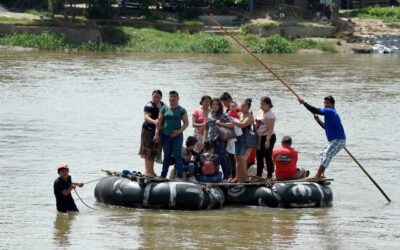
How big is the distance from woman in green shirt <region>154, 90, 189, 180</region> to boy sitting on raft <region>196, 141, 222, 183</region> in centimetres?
32

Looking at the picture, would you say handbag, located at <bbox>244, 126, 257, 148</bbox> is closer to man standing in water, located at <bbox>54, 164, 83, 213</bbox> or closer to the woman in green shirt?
the woman in green shirt

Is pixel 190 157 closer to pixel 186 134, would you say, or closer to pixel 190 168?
pixel 190 168

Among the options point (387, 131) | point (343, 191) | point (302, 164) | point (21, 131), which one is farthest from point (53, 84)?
point (343, 191)

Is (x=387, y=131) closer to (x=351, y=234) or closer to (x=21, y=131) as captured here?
(x=21, y=131)

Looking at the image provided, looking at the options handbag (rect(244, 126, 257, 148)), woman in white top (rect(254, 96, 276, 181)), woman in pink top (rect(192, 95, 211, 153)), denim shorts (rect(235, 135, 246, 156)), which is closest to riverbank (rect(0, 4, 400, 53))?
woman in pink top (rect(192, 95, 211, 153))

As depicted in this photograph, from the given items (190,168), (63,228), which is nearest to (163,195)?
(190,168)

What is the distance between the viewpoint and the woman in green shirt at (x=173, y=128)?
56.2 ft

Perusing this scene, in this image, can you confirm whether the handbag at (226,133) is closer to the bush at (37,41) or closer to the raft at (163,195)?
the raft at (163,195)

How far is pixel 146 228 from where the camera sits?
633 inches

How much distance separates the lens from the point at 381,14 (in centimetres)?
5900

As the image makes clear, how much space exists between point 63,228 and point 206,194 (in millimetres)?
2204

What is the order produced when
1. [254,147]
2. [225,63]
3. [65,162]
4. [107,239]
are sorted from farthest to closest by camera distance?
1. [225,63]
2. [65,162]
3. [254,147]
4. [107,239]

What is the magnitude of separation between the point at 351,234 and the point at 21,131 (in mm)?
11966

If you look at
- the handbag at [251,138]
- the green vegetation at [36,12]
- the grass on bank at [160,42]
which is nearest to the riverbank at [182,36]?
the grass on bank at [160,42]
